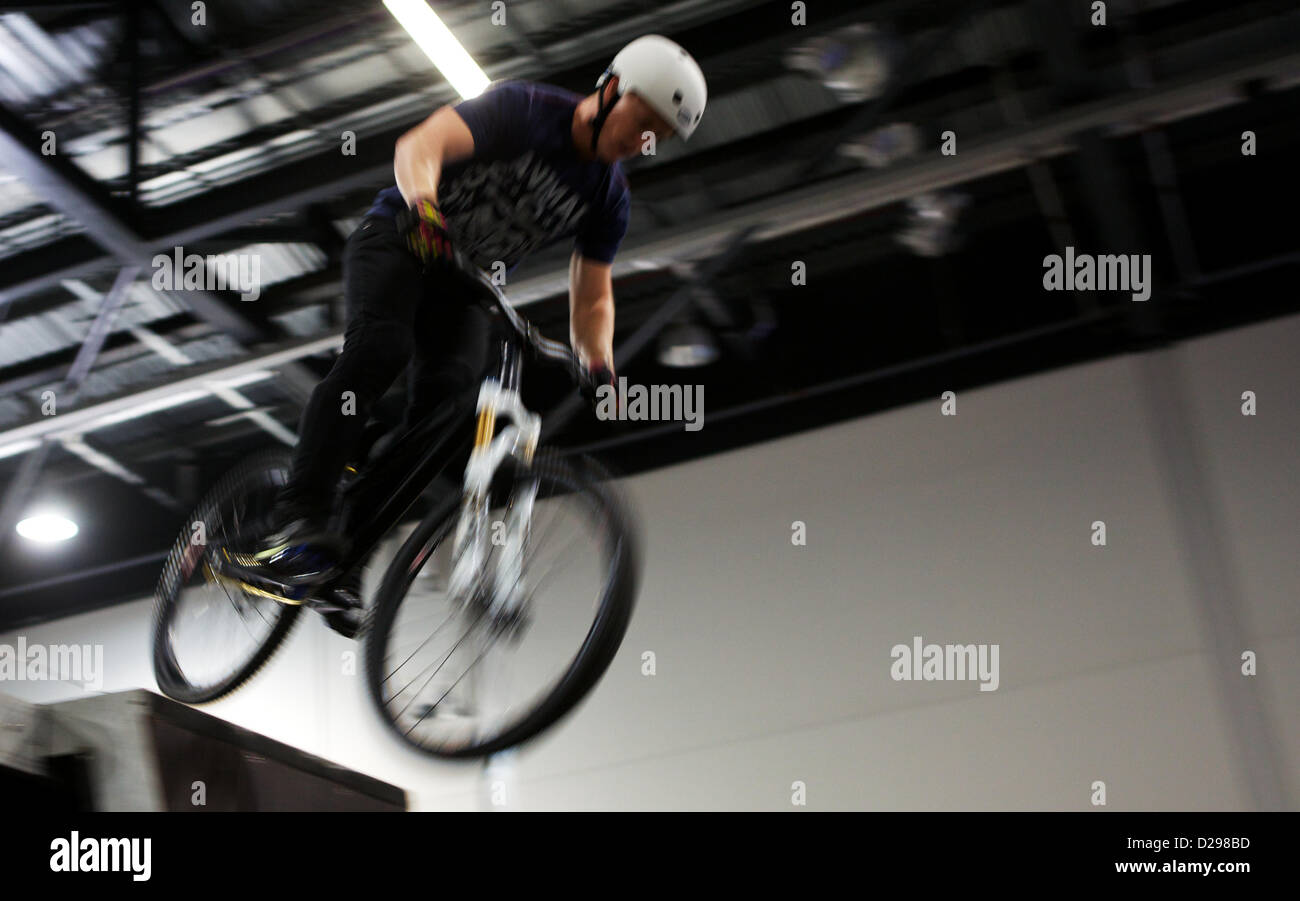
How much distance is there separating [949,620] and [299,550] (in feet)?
17.5

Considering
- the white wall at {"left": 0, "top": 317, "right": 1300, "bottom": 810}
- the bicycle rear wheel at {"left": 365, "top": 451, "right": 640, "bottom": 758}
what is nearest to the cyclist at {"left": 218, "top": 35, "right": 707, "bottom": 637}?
the bicycle rear wheel at {"left": 365, "top": 451, "right": 640, "bottom": 758}

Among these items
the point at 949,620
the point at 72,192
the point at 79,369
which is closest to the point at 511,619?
the point at 72,192

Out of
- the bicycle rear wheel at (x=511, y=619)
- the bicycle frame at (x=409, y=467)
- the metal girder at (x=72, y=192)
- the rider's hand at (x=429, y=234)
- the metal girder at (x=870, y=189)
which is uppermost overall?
the metal girder at (x=72, y=192)

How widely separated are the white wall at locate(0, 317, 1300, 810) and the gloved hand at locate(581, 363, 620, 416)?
4.71 metres

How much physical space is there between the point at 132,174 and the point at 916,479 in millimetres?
4933

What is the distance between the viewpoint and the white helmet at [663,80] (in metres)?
2.79

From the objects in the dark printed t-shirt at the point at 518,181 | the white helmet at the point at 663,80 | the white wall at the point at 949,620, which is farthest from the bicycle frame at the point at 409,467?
the white wall at the point at 949,620

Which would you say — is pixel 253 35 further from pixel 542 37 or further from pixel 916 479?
pixel 916 479

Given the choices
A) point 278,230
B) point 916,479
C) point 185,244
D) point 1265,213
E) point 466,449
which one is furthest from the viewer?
point 916,479

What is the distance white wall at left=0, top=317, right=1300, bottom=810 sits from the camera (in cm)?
679

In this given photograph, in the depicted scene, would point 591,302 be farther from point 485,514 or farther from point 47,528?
point 47,528

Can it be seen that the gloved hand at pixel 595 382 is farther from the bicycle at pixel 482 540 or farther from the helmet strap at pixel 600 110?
the helmet strap at pixel 600 110

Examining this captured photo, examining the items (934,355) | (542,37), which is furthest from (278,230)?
(934,355)
